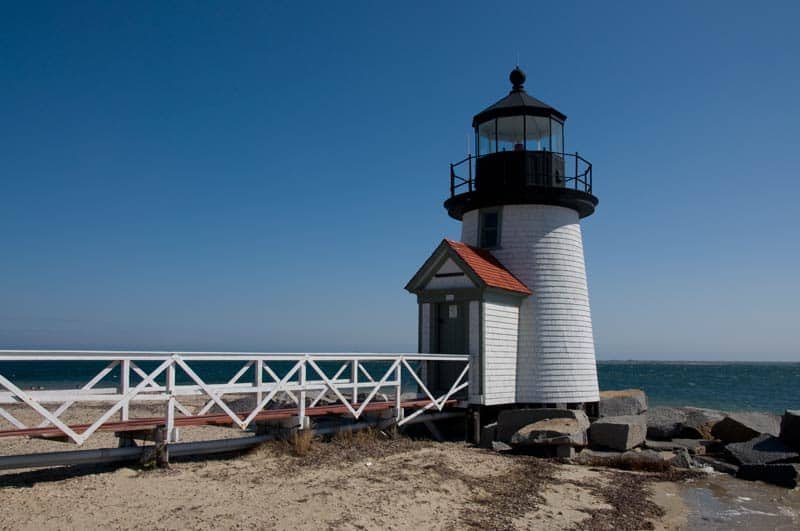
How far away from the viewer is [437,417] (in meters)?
15.4

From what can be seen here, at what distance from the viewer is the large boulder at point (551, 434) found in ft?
44.0

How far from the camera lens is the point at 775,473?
12.4 metres

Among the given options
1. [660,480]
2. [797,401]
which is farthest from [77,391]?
[797,401]

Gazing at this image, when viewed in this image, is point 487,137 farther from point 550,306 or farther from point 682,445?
point 682,445

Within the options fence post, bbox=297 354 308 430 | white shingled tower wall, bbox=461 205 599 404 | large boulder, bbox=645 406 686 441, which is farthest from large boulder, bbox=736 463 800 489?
fence post, bbox=297 354 308 430

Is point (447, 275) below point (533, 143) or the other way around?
below

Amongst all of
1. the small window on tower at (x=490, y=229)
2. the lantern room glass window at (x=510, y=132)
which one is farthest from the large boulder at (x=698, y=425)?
the lantern room glass window at (x=510, y=132)

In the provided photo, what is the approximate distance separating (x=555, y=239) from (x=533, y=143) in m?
2.77

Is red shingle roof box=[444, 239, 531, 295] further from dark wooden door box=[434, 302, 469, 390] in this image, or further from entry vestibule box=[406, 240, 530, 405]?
dark wooden door box=[434, 302, 469, 390]

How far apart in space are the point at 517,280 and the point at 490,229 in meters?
1.57

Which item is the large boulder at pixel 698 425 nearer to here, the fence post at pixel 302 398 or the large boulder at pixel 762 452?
→ the large boulder at pixel 762 452

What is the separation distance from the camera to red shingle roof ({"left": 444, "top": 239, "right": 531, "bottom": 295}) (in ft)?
50.9

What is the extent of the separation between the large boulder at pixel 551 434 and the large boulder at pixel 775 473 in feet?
9.75

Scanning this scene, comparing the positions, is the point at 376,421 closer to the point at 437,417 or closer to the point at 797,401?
the point at 437,417
